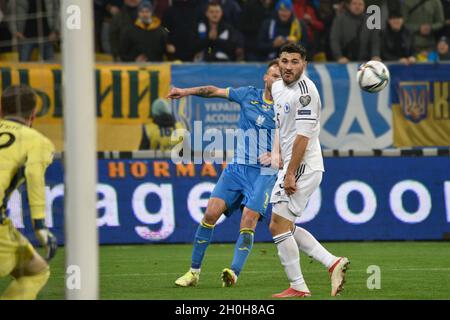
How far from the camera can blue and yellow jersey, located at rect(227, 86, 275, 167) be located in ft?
38.4

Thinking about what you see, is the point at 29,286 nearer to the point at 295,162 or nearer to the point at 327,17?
the point at 295,162

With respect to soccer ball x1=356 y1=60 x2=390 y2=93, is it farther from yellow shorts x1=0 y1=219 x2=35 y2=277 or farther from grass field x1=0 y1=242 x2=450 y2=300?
yellow shorts x1=0 y1=219 x2=35 y2=277

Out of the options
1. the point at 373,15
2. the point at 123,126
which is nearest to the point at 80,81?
the point at 123,126

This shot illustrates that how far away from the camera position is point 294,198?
9906 millimetres

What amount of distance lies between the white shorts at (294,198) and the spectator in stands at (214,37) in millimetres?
8239

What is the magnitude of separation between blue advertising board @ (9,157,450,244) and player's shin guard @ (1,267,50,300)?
696cm

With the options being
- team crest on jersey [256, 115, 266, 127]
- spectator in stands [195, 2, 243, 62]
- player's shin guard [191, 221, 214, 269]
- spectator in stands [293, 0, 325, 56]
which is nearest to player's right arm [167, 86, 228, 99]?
team crest on jersey [256, 115, 266, 127]

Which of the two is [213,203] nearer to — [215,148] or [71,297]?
[71,297]

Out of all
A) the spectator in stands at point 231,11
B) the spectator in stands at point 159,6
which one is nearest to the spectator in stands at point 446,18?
the spectator in stands at point 231,11

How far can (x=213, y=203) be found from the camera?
37.6ft

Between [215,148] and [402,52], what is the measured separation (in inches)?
155

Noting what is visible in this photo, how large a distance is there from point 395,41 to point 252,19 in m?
2.33

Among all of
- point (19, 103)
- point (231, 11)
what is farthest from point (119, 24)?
point (19, 103)

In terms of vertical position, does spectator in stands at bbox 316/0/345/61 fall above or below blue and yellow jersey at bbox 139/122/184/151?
above
